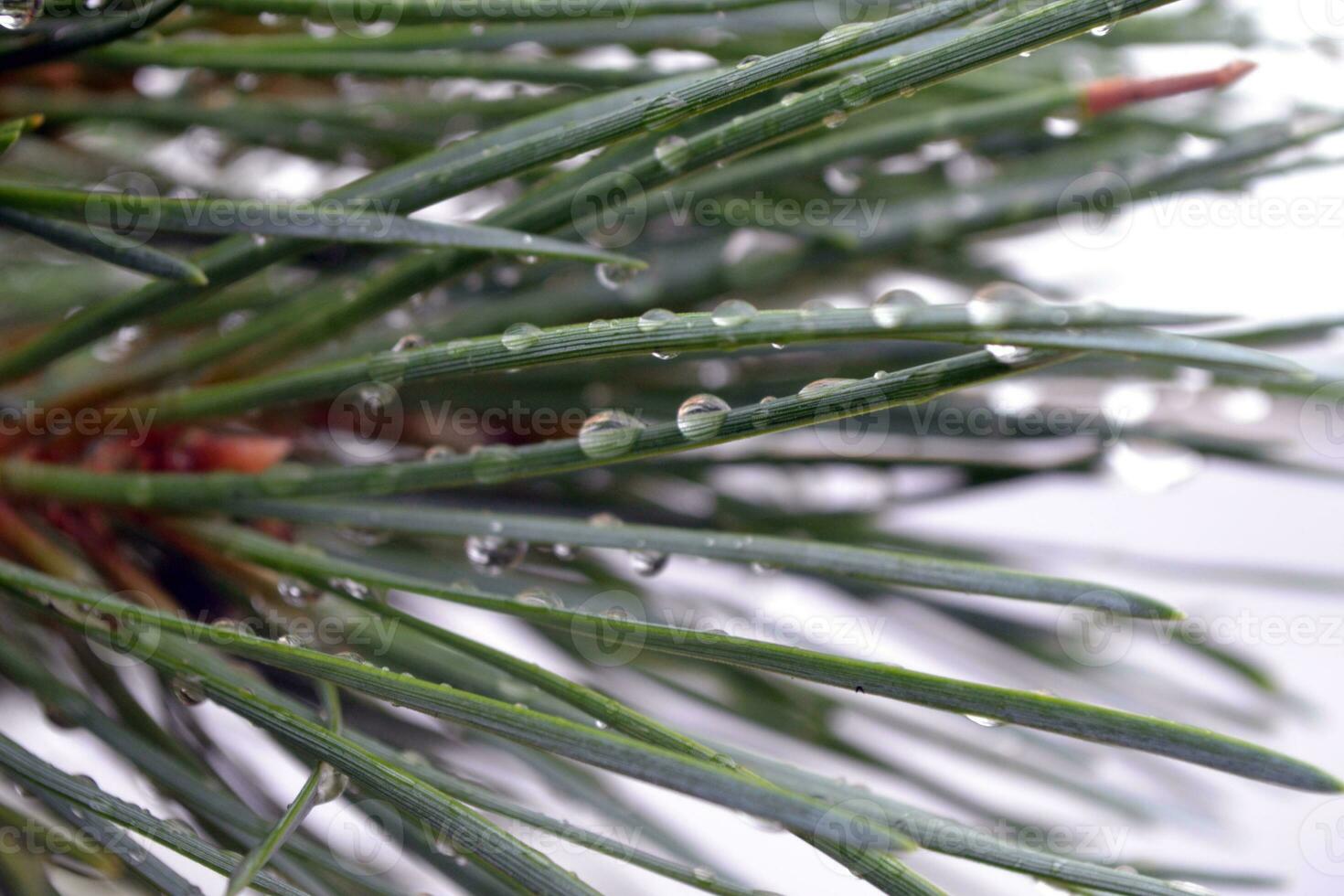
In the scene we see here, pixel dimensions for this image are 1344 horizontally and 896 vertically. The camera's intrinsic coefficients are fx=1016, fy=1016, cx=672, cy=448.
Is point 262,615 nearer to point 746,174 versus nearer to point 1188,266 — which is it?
point 746,174

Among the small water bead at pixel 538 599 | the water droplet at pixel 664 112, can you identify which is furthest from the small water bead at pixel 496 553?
the water droplet at pixel 664 112

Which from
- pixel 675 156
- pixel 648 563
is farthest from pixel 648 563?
pixel 675 156

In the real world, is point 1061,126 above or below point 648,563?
above

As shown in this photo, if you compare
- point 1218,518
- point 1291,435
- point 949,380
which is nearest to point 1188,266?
point 1218,518

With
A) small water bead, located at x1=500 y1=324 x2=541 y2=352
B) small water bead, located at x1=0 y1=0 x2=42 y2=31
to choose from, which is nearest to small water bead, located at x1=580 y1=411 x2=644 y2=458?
small water bead, located at x1=500 y1=324 x2=541 y2=352

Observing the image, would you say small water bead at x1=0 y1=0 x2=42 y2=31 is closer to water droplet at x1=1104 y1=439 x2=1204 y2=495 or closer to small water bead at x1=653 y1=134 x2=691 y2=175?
small water bead at x1=653 y1=134 x2=691 y2=175

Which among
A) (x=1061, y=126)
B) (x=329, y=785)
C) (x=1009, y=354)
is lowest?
(x=329, y=785)

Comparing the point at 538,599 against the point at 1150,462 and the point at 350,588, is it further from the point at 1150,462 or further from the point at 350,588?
the point at 1150,462
